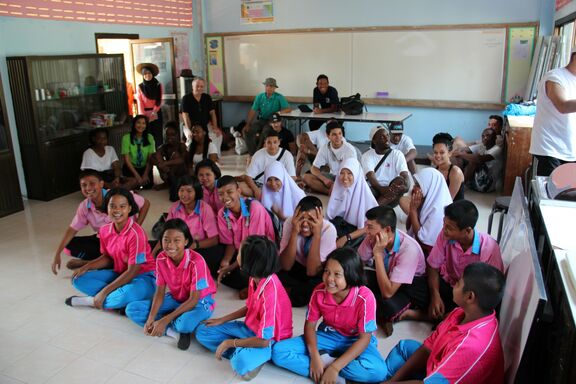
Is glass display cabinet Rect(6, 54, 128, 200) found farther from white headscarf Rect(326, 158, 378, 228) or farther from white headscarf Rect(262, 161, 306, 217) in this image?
white headscarf Rect(326, 158, 378, 228)

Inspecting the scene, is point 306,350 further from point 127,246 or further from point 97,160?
point 97,160

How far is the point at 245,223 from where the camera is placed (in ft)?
11.4

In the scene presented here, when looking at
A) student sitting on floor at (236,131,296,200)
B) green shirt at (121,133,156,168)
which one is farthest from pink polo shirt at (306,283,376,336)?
green shirt at (121,133,156,168)

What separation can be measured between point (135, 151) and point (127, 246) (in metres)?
3.27

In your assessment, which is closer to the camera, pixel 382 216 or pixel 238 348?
pixel 238 348

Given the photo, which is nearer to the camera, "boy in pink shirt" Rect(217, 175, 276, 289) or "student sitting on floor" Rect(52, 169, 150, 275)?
"boy in pink shirt" Rect(217, 175, 276, 289)

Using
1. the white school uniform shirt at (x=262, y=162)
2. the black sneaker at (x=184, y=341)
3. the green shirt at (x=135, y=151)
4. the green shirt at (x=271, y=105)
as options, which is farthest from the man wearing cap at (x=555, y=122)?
the green shirt at (x=271, y=105)

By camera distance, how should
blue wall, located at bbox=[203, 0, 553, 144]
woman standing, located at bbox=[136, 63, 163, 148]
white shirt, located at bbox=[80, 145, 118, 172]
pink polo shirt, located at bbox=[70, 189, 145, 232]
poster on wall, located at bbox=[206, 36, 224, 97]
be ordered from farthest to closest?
poster on wall, located at bbox=[206, 36, 224, 97]
woman standing, located at bbox=[136, 63, 163, 148]
blue wall, located at bbox=[203, 0, 553, 144]
white shirt, located at bbox=[80, 145, 118, 172]
pink polo shirt, located at bbox=[70, 189, 145, 232]

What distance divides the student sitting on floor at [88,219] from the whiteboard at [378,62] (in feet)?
16.7

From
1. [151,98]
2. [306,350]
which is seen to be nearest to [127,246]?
[306,350]

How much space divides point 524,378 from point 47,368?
2.35 meters

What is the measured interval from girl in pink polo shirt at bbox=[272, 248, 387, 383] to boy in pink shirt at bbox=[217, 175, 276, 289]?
1.07m

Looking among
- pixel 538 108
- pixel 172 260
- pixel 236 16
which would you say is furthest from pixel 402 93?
pixel 172 260

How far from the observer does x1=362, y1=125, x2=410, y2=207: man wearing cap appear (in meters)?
4.85
